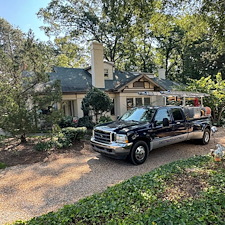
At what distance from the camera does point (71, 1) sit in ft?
73.0

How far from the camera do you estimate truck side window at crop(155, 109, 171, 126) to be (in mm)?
6962

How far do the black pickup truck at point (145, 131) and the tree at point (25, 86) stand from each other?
327 cm

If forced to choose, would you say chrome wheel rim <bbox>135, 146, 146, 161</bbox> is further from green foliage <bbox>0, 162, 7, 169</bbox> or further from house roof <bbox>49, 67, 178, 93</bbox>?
house roof <bbox>49, 67, 178, 93</bbox>

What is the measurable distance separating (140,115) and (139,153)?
5.25ft

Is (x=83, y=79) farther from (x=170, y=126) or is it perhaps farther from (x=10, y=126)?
(x=170, y=126)

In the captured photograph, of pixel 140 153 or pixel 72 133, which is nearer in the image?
pixel 140 153

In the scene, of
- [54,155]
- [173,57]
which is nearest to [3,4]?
[54,155]

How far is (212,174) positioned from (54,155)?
5658 millimetres

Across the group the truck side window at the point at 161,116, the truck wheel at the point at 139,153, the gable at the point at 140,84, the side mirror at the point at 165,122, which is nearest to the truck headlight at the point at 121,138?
the truck wheel at the point at 139,153

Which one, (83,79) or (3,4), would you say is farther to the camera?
(83,79)

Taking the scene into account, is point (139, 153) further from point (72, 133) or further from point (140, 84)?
point (140, 84)

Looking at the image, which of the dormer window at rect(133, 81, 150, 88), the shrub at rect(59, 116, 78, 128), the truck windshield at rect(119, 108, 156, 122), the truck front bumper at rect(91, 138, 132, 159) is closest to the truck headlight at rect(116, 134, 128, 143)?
the truck front bumper at rect(91, 138, 132, 159)

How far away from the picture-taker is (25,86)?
340 inches

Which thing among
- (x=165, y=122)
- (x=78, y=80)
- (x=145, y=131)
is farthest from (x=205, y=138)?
(x=78, y=80)
